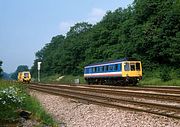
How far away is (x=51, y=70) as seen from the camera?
108312 millimetres

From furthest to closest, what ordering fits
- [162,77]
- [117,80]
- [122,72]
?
[117,80] → [122,72] → [162,77]

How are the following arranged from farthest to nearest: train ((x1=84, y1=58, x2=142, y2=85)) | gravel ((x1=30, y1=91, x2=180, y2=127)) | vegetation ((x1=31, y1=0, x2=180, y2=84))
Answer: vegetation ((x1=31, y1=0, x2=180, y2=84)) → train ((x1=84, y1=58, x2=142, y2=85)) → gravel ((x1=30, y1=91, x2=180, y2=127))

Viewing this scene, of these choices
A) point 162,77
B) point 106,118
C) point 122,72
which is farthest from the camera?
point 122,72

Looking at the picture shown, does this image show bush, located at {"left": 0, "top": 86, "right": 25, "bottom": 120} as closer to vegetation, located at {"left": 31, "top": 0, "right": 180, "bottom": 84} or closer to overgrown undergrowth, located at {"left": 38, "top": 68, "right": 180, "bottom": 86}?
overgrown undergrowth, located at {"left": 38, "top": 68, "right": 180, "bottom": 86}

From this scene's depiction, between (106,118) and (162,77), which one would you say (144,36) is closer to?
(162,77)

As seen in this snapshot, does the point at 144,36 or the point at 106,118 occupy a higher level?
the point at 144,36

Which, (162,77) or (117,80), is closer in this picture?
(162,77)

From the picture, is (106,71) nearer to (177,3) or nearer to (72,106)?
(177,3)

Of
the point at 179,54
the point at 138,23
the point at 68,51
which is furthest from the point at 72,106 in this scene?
the point at 68,51

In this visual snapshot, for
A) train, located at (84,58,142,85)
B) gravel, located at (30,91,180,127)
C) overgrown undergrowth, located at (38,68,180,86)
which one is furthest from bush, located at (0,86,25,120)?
train, located at (84,58,142,85)

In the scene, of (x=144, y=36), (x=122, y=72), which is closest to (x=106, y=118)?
(x=122, y=72)

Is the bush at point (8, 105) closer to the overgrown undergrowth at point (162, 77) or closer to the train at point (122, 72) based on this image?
the overgrown undergrowth at point (162, 77)

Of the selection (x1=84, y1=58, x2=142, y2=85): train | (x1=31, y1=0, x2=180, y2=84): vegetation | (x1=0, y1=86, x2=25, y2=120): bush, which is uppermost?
(x1=31, y1=0, x2=180, y2=84): vegetation

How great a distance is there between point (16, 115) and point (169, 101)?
8.03 m
